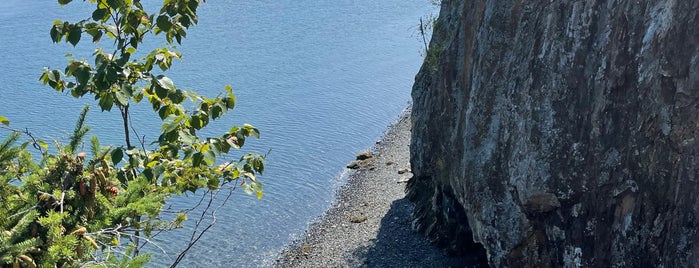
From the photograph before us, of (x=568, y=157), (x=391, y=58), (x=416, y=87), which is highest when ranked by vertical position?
(x=391, y=58)

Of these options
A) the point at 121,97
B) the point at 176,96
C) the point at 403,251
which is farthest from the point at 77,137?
the point at 403,251

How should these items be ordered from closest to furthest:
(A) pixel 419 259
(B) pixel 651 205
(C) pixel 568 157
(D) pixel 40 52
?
(B) pixel 651 205 → (C) pixel 568 157 → (A) pixel 419 259 → (D) pixel 40 52

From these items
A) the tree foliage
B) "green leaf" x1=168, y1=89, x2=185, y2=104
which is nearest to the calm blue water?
the tree foliage

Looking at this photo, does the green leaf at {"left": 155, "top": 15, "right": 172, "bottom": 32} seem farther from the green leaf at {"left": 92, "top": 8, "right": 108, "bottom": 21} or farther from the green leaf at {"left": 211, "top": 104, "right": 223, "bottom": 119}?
the green leaf at {"left": 211, "top": 104, "right": 223, "bottom": 119}

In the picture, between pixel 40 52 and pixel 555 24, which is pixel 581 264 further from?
pixel 40 52

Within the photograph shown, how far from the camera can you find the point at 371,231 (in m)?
24.3

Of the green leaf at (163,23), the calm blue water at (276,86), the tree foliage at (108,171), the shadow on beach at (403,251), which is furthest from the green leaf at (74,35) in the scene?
the calm blue water at (276,86)

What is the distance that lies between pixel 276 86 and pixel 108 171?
1295 inches

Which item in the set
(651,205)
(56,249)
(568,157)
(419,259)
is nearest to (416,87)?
(419,259)

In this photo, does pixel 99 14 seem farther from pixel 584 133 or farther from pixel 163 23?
pixel 584 133

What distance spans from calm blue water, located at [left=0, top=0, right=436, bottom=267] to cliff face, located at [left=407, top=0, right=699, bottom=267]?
11.8 metres

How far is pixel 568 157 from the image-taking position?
1232 centimetres

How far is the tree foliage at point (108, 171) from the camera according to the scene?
4.93 m

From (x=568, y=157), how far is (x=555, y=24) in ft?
8.40
